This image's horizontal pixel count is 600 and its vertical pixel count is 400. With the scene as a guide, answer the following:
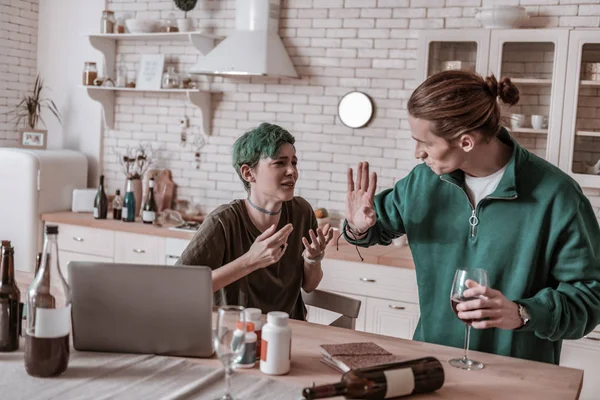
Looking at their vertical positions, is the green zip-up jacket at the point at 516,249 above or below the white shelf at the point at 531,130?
below

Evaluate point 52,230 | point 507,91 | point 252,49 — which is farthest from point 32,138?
point 507,91

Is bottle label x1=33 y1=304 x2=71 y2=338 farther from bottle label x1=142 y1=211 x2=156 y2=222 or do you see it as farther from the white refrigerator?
the white refrigerator

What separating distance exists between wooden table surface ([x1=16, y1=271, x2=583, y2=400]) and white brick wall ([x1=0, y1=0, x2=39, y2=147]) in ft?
14.0

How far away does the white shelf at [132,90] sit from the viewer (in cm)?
505

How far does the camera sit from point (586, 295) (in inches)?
80.4

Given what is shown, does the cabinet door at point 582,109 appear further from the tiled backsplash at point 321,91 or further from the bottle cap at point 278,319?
the bottle cap at point 278,319

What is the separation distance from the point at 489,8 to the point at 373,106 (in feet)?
3.22

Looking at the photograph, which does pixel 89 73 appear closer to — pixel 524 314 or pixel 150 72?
pixel 150 72

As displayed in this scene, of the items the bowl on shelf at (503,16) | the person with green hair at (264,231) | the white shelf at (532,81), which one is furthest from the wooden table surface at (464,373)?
the bowl on shelf at (503,16)

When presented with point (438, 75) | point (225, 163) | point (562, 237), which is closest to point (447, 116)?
point (438, 75)

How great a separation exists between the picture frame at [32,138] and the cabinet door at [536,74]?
11.2 feet

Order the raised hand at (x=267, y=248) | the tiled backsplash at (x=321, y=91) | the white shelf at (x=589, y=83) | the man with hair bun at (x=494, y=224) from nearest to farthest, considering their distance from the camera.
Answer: the man with hair bun at (x=494, y=224)
the raised hand at (x=267, y=248)
the white shelf at (x=589, y=83)
the tiled backsplash at (x=321, y=91)

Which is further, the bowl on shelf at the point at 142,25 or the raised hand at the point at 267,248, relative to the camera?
the bowl on shelf at the point at 142,25

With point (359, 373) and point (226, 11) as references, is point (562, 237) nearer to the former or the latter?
point (359, 373)
